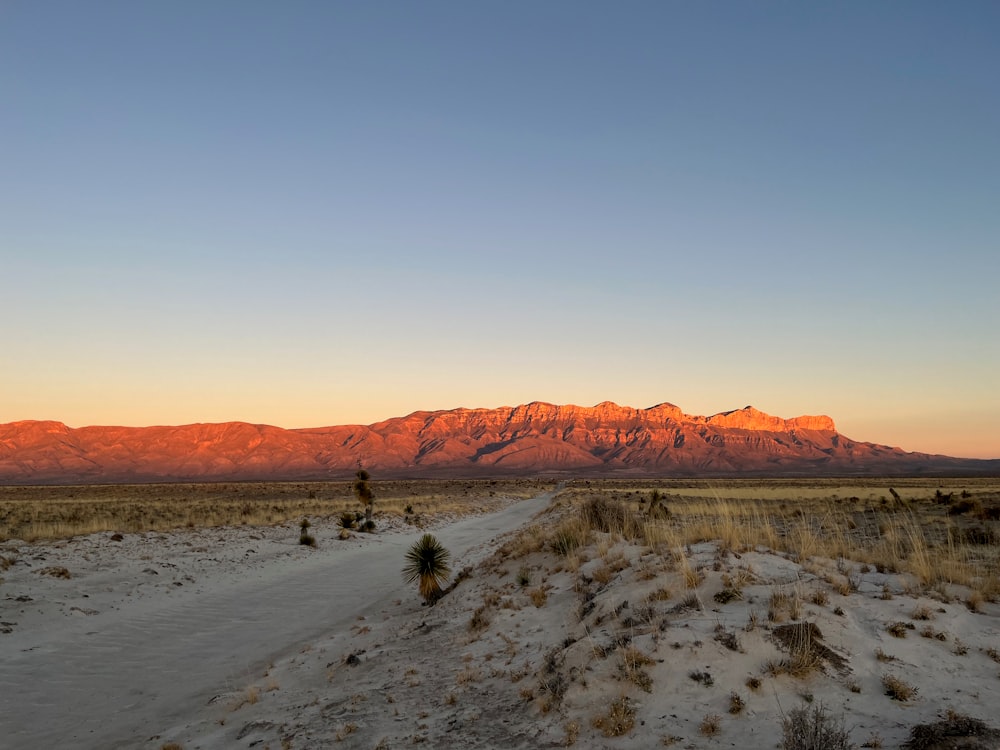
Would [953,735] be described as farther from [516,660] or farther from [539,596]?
[539,596]

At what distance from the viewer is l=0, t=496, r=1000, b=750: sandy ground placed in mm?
6160

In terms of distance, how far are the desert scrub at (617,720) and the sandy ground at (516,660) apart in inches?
0.9

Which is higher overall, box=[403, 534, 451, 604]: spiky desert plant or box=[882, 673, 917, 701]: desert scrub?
box=[882, 673, 917, 701]: desert scrub

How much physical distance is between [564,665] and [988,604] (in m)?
6.05

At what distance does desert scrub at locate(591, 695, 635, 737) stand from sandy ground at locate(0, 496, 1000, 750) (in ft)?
0.07

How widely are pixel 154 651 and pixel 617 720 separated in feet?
36.9

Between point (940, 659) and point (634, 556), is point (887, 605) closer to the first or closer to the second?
point (940, 659)

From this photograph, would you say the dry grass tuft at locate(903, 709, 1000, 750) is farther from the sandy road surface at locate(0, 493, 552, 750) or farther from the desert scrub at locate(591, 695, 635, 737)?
the sandy road surface at locate(0, 493, 552, 750)

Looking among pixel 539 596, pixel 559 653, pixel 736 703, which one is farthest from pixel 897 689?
pixel 539 596

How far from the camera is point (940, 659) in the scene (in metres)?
6.70

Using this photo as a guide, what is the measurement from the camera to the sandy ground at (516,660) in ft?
20.2

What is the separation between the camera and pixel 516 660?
8.54 metres

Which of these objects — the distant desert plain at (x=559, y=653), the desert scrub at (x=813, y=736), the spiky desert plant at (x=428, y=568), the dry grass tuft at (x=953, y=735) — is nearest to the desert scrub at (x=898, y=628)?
the distant desert plain at (x=559, y=653)

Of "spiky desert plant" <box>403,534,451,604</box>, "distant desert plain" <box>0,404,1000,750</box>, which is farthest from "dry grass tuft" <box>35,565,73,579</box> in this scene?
"spiky desert plant" <box>403,534,451,604</box>
